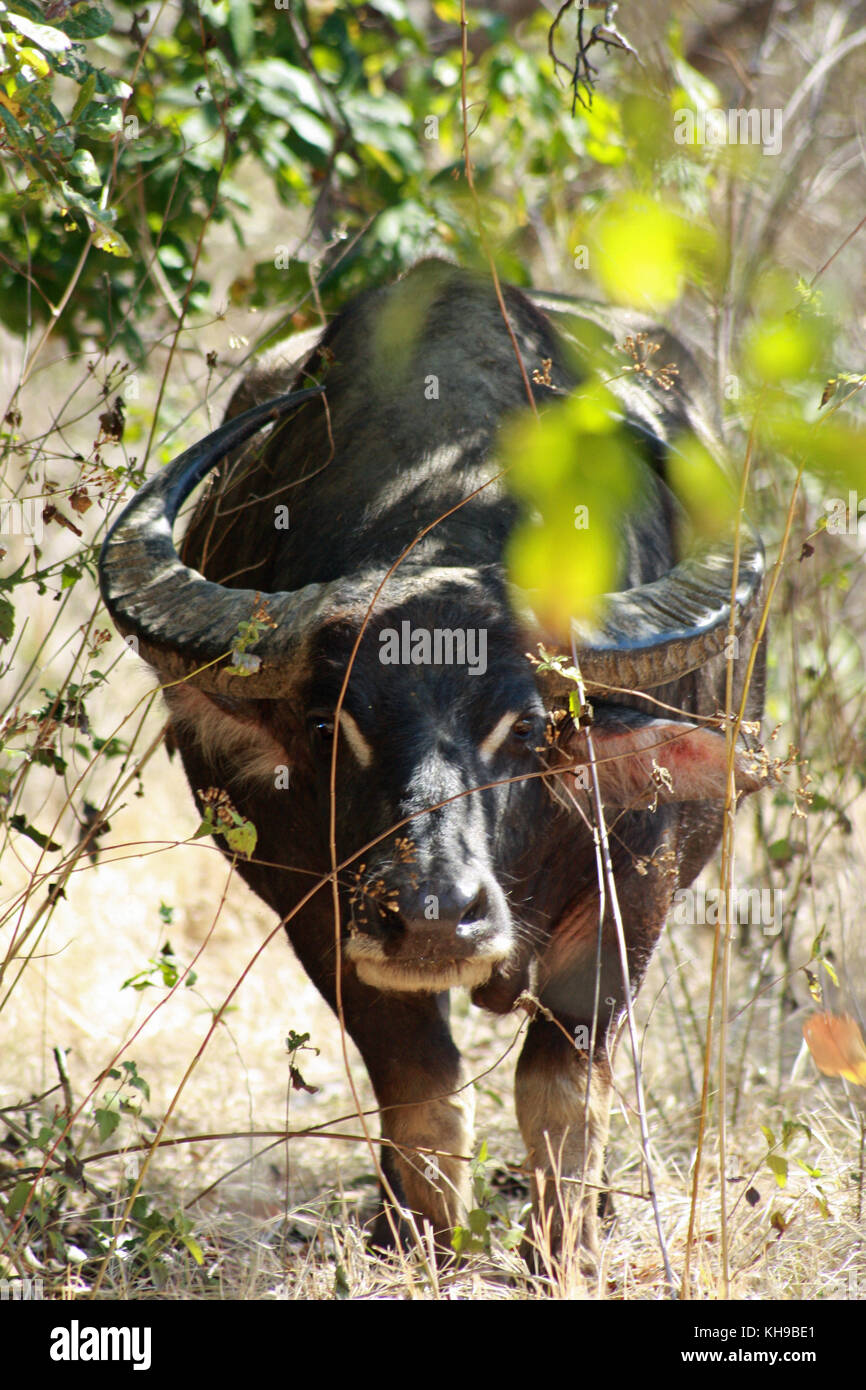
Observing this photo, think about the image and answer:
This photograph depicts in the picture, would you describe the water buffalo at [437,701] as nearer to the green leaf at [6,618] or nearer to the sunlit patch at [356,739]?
the sunlit patch at [356,739]

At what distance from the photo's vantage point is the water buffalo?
355cm

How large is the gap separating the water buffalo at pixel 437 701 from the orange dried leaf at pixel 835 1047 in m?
0.56

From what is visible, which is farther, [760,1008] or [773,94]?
[773,94]

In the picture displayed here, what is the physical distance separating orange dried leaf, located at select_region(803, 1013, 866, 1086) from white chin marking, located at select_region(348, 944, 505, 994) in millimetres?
777

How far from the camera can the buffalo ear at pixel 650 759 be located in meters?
3.84

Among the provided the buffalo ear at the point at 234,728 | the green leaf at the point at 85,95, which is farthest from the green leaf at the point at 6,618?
the green leaf at the point at 85,95

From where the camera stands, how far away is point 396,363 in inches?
184

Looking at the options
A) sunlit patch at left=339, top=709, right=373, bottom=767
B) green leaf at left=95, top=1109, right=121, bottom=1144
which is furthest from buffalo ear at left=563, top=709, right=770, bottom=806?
green leaf at left=95, top=1109, right=121, bottom=1144

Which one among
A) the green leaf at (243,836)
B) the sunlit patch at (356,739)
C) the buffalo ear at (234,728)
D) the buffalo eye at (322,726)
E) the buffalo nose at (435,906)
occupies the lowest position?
the buffalo nose at (435,906)

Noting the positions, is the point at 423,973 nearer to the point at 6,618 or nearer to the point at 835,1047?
the point at 835,1047

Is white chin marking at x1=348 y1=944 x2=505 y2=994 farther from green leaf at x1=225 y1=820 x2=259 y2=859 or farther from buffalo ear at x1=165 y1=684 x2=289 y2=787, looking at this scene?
buffalo ear at x1=165 y1=684 x2=289 y2=787
